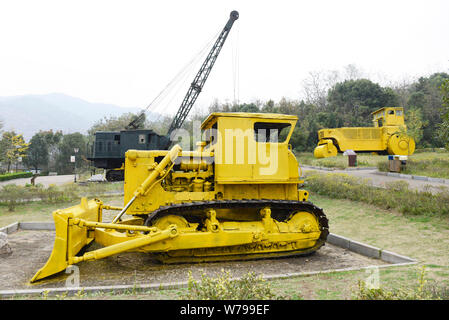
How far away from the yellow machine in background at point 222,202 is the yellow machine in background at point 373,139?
37.5 feet

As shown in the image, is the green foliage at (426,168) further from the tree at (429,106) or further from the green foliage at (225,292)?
the tree at (429,106)

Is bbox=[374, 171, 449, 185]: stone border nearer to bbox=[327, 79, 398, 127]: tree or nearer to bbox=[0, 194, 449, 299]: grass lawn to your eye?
bbox=[0, 194, 449, 299]: grass lawn

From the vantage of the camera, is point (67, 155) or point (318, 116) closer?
point (318, 116)

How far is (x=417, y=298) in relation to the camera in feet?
10.5

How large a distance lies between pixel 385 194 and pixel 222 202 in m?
6.92

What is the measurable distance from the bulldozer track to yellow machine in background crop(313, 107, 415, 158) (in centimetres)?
1145

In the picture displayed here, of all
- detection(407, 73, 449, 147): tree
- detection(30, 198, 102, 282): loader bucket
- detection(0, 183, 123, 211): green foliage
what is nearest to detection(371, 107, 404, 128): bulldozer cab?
detection(0, 183, 123, 211): green foliage

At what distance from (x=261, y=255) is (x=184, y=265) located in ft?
5.30

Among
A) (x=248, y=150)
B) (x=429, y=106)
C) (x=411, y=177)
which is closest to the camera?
(x=248, y=150)

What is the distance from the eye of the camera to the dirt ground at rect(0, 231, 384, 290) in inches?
202

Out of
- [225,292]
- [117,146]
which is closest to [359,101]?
[117,146]

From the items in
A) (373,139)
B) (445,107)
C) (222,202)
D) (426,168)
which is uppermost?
(445,107)

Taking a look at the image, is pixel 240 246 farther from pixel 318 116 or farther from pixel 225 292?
pixel 318 116

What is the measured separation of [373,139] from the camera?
1817cm
